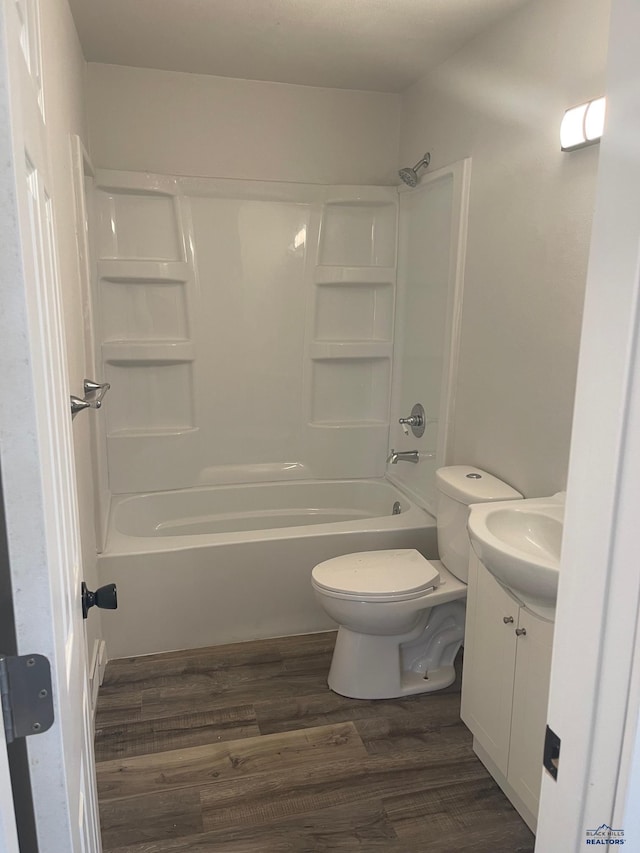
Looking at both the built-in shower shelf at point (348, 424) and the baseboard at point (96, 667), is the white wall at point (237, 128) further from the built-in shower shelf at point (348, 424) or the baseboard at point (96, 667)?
the baseboard at point (96, 667)

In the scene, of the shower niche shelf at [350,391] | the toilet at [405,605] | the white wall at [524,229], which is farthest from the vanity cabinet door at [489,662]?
the shower niche shelf at [350,391]

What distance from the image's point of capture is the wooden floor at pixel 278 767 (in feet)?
6.03

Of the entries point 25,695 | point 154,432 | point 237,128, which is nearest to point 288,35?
point 237,128

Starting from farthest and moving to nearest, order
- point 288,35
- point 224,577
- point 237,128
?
point 237,128 < point 224,577 < point 288,35

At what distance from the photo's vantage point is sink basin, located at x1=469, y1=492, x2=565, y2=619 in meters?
1.60

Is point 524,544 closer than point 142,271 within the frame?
Yes

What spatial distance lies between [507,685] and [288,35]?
2.46m

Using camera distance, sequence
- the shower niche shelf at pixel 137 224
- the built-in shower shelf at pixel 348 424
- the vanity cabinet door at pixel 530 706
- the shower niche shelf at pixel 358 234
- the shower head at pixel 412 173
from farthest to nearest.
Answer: the built-in shower shelf at pixel 348 424
the shower niche shelf at pixel 358 234
the shower niche shelf at pixel 137 224
the shower head at pixel 412 173
the vanity cabinet door at pixel 530 706

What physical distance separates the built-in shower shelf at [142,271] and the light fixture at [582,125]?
1893mm

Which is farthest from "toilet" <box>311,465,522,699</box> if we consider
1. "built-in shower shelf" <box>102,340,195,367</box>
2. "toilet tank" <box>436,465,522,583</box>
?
"built-in shower shelf" <box>102,340,195,367</box>

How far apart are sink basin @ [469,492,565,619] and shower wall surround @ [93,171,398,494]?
5.51 ft

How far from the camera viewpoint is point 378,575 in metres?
2.41

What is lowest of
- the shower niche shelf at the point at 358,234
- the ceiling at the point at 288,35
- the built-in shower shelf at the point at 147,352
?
the built-in shower shelf at the point at 147,352

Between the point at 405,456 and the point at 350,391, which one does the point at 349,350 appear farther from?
the point at 405,456
